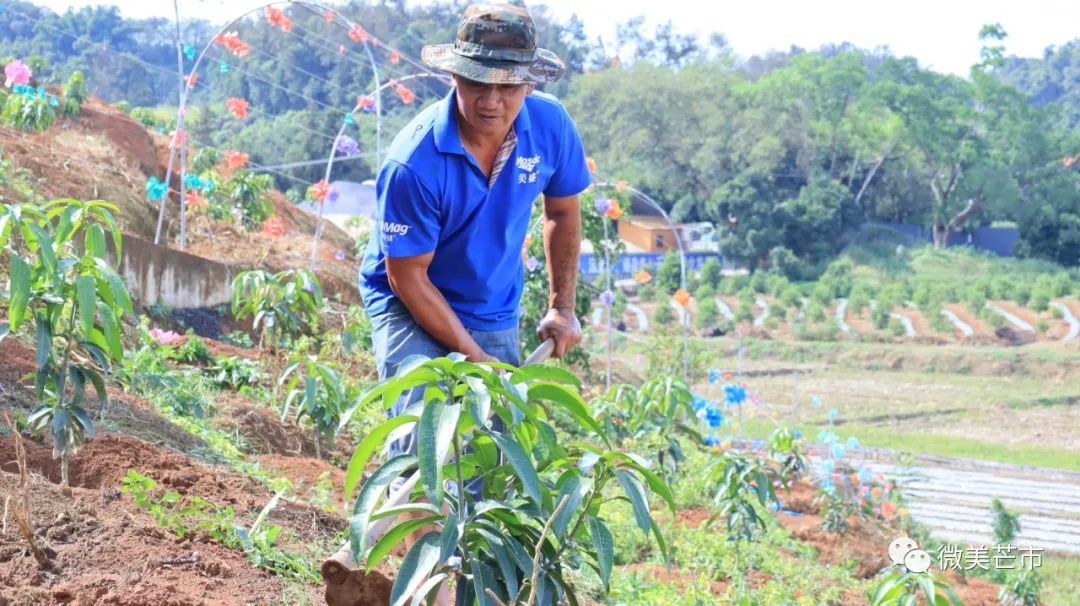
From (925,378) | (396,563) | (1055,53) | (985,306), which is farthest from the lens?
(1055,53)

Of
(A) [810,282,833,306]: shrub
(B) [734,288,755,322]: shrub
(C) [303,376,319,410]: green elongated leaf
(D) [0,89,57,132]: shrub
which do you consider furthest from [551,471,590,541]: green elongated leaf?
(A) [810,282,833,306]: shrub

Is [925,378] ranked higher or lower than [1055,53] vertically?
lower

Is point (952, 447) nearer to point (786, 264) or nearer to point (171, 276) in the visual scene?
point (171, 276)

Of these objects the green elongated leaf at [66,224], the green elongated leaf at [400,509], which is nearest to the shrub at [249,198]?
the green elongated leaf at [66,224]

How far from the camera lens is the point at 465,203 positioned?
276 cm

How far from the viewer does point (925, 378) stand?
2386 cm

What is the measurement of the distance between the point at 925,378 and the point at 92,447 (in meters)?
22.0

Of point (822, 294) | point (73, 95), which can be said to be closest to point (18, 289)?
point (73, 95)

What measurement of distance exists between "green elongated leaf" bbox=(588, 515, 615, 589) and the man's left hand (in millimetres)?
964

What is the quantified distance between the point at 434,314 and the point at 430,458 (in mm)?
811

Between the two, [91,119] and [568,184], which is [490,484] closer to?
[568,184]

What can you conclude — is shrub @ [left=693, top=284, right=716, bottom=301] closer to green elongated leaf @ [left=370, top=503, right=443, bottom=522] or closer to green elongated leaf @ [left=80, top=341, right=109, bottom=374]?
green elongated leaf @ [left=80, top=341, right=109, bottom=374]

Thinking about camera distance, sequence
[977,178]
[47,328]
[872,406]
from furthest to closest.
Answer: [977,178]
[872,406]
[47,328]

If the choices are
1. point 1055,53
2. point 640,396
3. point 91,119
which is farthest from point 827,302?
point 1055,53
